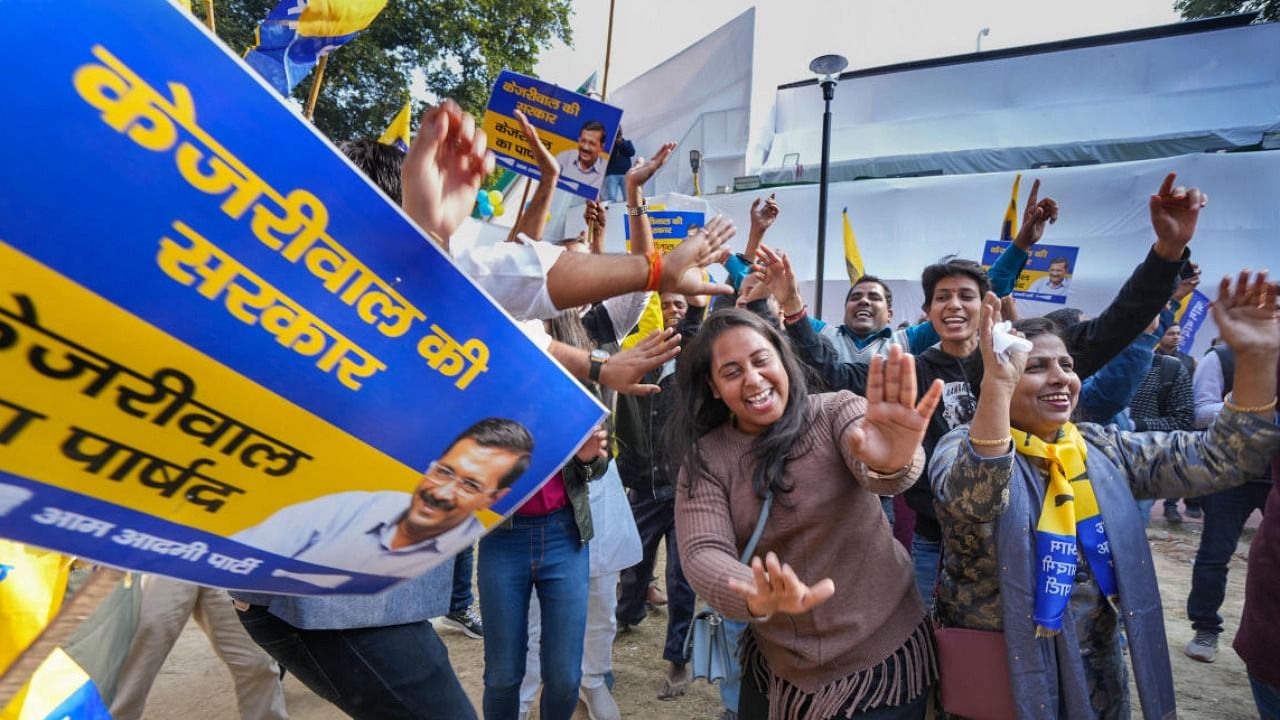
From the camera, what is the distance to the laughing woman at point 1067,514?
1.72 meters

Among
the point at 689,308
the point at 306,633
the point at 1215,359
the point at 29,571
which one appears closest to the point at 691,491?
the point at 306,633

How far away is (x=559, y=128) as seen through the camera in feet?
13.5

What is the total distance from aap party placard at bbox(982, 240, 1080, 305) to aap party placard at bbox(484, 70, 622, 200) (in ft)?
10.3

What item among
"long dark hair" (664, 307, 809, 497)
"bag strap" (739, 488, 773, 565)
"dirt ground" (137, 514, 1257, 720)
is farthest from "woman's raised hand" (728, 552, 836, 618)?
"dirt ground" (137, 514, 1257, 720)

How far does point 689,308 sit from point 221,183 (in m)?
2.73

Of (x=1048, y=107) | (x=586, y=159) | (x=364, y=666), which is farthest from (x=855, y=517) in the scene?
(x=1048, y=107)

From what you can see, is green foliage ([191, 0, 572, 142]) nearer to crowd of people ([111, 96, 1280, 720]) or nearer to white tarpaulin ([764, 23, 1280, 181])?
white tarpaulin ([764, 23, 1280, 181])

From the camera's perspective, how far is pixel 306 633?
163cm

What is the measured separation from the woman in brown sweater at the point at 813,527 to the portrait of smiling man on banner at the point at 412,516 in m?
0.62

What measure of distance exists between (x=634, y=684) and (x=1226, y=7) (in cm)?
2486

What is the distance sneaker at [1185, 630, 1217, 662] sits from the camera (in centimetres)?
369

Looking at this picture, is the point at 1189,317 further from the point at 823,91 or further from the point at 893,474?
the point at 893,474

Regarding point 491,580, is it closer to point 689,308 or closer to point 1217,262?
point 689,308

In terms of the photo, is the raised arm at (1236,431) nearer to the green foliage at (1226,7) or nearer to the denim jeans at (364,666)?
the denim jeans at (364,666)
